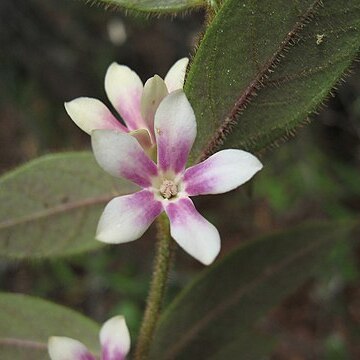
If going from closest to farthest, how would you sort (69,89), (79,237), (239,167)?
(239,167) → (79,237) → (69,89)

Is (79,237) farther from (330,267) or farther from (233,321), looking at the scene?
(330,267)

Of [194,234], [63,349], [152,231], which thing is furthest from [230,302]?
[152,231]

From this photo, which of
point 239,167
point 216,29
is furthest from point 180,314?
point 216,29

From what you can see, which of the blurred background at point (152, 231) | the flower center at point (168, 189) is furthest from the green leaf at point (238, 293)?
the blurred background at point (152, 231)

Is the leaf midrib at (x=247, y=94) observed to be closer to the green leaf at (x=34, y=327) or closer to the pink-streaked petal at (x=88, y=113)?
the pink-streaked petal at (x=88, y=113)

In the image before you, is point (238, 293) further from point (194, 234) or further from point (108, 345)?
point (194, 234)

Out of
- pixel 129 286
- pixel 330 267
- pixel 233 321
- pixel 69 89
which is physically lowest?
pixel 129 286

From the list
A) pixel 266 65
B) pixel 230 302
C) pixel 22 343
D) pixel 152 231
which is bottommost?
pixel 152 231
